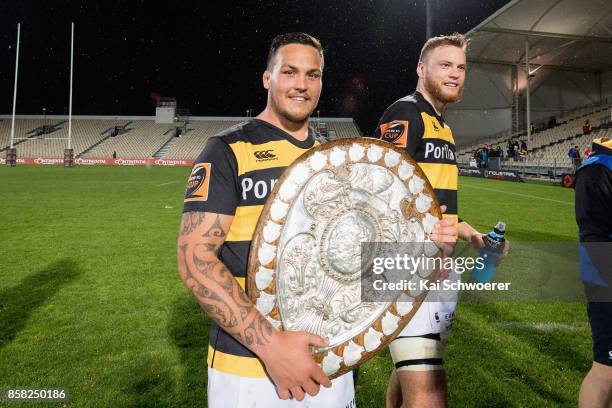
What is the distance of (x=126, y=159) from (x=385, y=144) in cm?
3930

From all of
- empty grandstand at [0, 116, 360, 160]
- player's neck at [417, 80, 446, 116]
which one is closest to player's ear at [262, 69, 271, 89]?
player's neck at [417, 80, 446, 116]

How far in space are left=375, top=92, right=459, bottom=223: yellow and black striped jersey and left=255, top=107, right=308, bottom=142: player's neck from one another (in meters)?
0.71

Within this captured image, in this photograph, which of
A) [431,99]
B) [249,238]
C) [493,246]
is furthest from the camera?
[431,99]

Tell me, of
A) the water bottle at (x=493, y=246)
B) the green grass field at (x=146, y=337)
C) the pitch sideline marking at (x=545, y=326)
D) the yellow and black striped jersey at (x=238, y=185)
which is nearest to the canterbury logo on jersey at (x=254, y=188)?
the yellow and black striped jersey at (x=238, y=185)

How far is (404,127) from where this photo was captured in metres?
1.93

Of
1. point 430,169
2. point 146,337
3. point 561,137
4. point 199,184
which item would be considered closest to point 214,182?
point 199,184

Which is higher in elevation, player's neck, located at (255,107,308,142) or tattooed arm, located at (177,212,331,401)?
player's neck, located at (255,107,308,142)

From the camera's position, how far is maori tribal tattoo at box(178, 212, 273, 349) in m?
1.03

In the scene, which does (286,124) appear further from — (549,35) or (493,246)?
(549,35)

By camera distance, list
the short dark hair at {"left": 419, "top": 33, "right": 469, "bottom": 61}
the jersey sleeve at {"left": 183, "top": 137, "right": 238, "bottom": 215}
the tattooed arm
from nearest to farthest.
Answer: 1. the tattooed arm
2. the jersey sleeve at {"left": 183, "top": 137, "right": 238, "bottom": 215}
3. the short dark hair at {"left": 419, "top": 33, "right": 469, "bottom": 61}

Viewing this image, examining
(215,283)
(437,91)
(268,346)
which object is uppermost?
(437,91)

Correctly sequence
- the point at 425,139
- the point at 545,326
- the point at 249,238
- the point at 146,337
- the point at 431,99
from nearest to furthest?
the point at 249,238
the point at 425,139
the point at 431,99
the point at 146,337
the point at 545,326

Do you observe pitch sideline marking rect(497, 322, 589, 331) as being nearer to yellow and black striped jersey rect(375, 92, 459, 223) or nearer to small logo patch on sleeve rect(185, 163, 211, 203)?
yellow and black striped jersey rect(375, 92, 459, 223)

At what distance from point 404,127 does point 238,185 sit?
1.04 m
